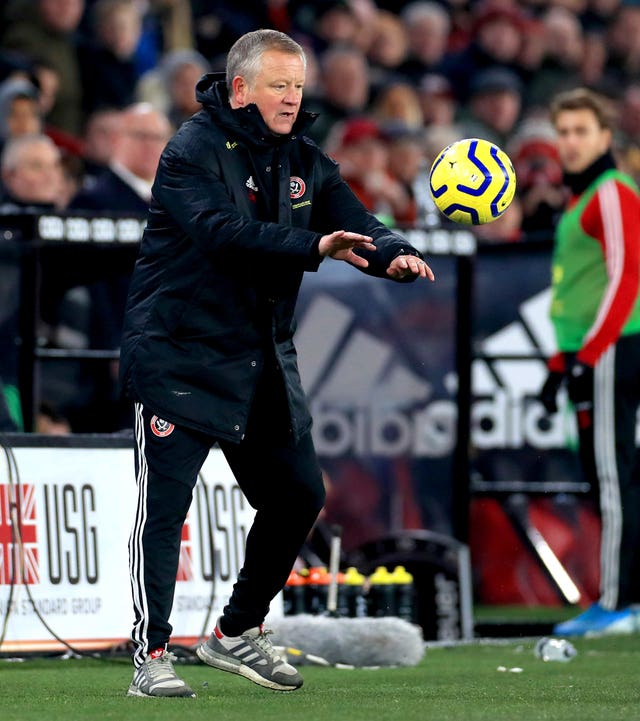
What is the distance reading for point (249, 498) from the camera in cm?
617

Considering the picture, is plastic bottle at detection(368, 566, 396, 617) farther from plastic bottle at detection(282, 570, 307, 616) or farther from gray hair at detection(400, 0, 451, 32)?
gray hair at detection(400, 0, 451, 32)

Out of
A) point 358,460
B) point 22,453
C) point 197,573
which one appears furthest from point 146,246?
point 358,460

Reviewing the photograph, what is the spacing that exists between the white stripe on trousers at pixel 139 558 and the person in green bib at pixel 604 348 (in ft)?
13.1

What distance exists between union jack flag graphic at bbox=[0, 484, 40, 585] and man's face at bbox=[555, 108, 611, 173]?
3796mm

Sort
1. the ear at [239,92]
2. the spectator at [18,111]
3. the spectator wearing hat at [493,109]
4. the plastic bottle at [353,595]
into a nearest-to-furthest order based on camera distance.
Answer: the ear at [239,92], the plastic bottle at [353,595], the spectator at [18,111], the spectator wearing hat at [493,109]

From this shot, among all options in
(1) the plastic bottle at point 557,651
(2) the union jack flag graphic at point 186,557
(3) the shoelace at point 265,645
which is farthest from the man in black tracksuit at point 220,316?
(1) the plastic bottle at point 557,651

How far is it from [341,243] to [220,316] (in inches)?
22.8

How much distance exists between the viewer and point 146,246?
19.5 feet

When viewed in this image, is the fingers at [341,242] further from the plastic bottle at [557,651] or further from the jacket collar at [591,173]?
the jacket collar at [591,173]

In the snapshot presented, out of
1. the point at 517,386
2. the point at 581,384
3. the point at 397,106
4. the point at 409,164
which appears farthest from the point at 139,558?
the point at 397,106

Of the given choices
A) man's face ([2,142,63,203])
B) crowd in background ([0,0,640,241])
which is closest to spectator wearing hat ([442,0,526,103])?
crowd in background ([0,0,640,241])

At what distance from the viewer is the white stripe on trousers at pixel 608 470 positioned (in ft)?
30.7

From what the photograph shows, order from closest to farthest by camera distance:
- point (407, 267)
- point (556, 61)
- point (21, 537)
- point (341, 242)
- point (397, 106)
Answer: point (341, 242)
point (407, 267)
point (21, 537)
point (397, 106)
point (556, 61)

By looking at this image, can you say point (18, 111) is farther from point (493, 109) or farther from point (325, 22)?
point (493, 109)
